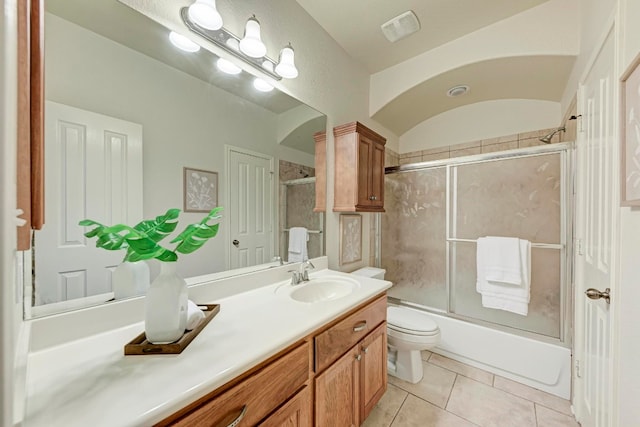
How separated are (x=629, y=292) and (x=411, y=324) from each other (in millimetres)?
1125

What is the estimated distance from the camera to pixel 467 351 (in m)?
1.98

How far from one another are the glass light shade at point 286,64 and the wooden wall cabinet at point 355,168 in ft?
1.82

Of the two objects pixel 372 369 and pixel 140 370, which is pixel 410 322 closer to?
pixel 372 369

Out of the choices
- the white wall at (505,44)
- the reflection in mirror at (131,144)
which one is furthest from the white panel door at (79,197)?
the white wall at (505,44)

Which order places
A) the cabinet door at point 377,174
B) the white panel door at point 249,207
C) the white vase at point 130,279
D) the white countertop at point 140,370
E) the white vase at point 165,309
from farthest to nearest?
1. the cabinet door at point 377,174
2. the white panel door at point 249,207
3. the white vase at point 130,279
4. the white vase at point 165,309
5. the white countertop at point 140,370

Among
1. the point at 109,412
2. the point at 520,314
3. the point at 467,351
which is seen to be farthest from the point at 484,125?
the point at 109,412

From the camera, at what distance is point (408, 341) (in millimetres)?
1669

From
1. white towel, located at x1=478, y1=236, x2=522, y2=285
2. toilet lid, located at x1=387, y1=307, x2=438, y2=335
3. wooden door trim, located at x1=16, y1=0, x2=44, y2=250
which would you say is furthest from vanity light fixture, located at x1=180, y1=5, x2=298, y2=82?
white towel, located at x1=478, y1=236, x2=522, y2=285

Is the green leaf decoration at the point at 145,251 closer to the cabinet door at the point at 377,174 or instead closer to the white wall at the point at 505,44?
the cabinet door at the point at 377,174

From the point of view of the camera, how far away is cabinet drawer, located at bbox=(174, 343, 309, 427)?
1.97ft

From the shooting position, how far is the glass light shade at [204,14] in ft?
3.36

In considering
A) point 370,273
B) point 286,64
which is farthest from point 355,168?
point 370,273

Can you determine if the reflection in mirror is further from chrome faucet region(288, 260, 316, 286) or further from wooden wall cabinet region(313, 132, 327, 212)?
wooden wall cabinet region(313, 132, 327, 212)

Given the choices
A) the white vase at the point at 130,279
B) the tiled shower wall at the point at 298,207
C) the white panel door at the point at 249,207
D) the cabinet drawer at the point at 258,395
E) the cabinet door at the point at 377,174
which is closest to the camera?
the cabinet drawer at the point at 258,395
